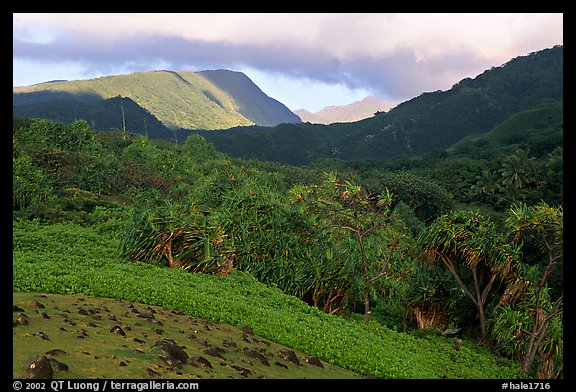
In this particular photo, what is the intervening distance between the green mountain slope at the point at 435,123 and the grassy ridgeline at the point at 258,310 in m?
138

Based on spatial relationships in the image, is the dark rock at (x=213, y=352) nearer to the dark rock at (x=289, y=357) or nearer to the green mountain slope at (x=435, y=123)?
the dark rock at (x=289, y=357)

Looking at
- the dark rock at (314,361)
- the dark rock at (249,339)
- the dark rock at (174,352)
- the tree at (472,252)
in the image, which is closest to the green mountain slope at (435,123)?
the tree at (472,252)

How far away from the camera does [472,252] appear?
15438 millimetres

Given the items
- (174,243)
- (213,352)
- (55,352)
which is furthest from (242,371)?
(174,243)

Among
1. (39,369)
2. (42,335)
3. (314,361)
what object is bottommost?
(314,361)

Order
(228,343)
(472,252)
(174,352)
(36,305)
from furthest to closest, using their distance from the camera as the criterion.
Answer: (472,252) → (228,343) → (36,305) → (174,352)

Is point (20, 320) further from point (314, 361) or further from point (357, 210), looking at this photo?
point (357, 210)

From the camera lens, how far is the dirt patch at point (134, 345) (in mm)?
6145

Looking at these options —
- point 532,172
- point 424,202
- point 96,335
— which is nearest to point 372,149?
point 532,172

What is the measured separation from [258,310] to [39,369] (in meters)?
7.42

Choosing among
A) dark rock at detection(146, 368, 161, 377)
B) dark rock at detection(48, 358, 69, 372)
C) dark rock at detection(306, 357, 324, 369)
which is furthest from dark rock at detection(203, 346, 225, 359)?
dark rock at detection(48, 358, 69, 372)

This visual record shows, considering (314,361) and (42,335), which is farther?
(314,361)

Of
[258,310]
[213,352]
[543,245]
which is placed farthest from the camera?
[543,245]
